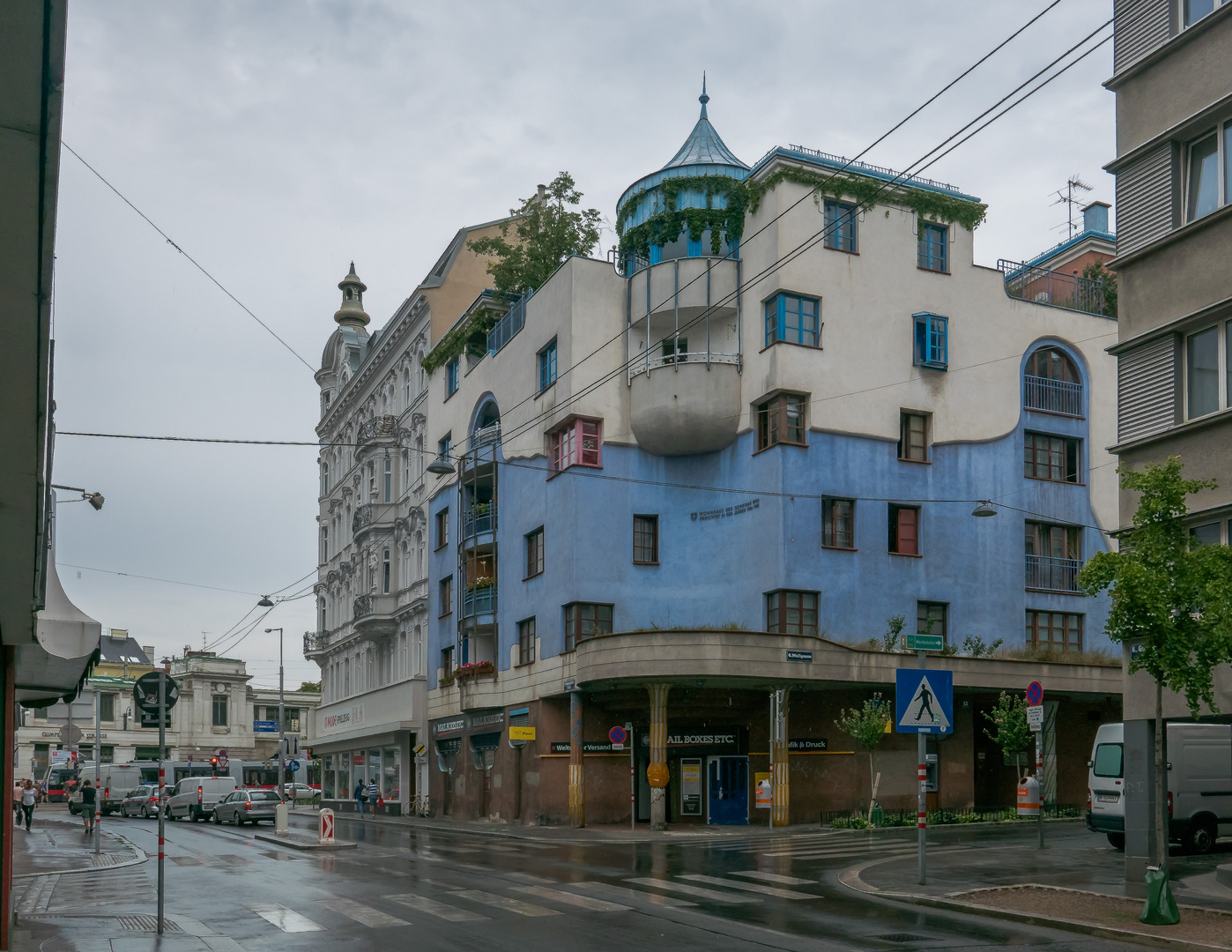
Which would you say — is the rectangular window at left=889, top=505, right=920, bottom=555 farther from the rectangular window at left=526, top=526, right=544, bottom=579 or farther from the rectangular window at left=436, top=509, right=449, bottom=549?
the rectangular window at left=436, top=509, right=449, bottom=549

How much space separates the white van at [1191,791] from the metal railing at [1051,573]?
60.6 feet

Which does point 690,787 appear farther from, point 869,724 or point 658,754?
point 869,724

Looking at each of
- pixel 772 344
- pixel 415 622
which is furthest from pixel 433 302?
pixel 772 344

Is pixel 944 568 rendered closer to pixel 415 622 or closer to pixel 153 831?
pixel 415 622

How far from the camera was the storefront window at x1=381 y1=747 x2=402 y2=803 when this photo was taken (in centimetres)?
5559

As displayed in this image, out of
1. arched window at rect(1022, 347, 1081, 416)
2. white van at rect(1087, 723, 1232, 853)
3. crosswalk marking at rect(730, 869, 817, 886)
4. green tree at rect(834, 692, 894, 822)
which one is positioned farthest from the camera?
arched window at rect(1022, 347, 1081, 416)

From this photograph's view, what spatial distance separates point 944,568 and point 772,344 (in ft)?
29.7

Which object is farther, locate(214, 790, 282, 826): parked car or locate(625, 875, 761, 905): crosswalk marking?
locate(214, 790, 282, 826): parked car

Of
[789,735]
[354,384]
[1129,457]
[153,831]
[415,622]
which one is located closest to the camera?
[1129,457]

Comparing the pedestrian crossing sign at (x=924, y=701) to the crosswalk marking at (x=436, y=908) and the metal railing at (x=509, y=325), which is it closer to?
the crosswalk marking at (x=436, y=908)

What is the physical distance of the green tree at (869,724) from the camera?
3572 centimetres

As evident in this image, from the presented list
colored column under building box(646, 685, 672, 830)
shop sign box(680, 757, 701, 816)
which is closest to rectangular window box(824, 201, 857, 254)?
colored column under building box(646, 685, 672, 830)

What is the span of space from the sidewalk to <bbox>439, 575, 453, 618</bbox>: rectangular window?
1099 inches

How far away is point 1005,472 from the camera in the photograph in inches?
1671
